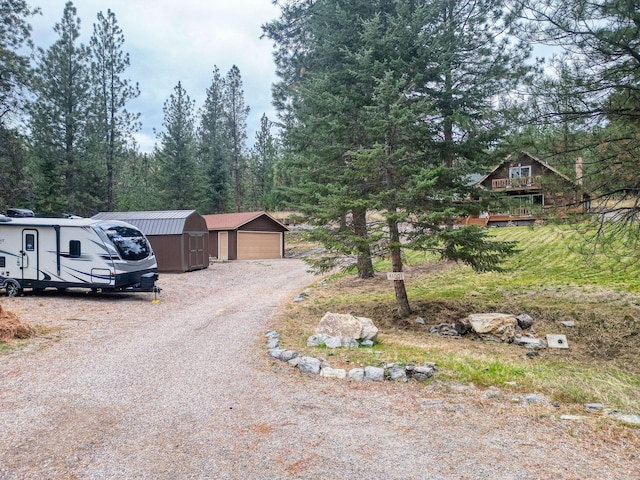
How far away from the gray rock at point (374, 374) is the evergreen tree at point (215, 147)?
3314 centimetres

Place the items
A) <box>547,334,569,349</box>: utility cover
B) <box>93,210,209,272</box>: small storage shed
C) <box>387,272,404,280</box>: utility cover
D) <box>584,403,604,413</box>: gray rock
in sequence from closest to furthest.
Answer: <box>584,403,604,413</box>: gray rock, <box>547,334,569,349</box>: utility cover, <box>387,272,404,280</box>: utility cover, <box>93,210,209,272</box>: small storage shed

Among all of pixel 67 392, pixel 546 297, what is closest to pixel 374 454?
pixel 67 392

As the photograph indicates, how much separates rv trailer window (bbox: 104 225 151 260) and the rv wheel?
10.3 feet

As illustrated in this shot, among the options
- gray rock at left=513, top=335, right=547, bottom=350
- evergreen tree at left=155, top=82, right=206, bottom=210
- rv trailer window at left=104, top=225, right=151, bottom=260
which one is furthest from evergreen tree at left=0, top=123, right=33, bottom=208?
gray rock at left=513, top=335, right=547, bottom=350

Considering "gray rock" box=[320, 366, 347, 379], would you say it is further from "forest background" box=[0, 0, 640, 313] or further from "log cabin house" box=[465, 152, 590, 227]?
"log cabin house" box=[465, 152, 590, 227]


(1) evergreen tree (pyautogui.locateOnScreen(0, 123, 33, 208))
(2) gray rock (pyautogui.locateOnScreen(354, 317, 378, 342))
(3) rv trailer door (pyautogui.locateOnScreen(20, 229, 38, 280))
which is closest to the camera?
(2) gray rock (pyautogui.locateOnScreen(354, 317, 378, 342))

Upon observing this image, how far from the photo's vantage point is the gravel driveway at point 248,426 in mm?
3158

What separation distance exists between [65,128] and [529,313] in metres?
28.5

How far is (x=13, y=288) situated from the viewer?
1170 centimetres

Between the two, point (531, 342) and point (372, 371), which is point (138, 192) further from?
point (372, 371)

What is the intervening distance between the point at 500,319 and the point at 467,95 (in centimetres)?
499

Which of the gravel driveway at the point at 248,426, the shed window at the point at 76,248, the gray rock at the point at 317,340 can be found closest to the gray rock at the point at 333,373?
the gravel driveway at the point at 248,426

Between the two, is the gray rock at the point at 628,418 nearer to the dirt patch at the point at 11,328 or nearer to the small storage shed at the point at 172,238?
the dirt patch at the point at 11,328

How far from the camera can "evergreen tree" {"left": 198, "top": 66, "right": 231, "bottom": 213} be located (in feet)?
126
